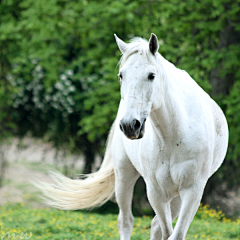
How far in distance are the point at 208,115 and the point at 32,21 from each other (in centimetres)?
554

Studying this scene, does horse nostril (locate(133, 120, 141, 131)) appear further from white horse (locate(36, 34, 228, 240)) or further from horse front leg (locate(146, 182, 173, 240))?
horse front leg (locate(146, 182, 173, 240))

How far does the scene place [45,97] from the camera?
8945mm

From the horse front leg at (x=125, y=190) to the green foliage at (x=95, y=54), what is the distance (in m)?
3.51

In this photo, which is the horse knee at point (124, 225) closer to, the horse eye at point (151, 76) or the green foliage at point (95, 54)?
the horse eye at point (151, 76)

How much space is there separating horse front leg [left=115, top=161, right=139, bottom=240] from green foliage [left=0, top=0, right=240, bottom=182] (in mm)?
3514

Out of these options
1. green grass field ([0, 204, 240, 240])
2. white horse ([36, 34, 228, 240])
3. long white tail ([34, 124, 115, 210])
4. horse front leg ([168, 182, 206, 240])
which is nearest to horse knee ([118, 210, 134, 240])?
long white tail ([34, 124, 115, 210])

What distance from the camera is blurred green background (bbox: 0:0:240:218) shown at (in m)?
7.38

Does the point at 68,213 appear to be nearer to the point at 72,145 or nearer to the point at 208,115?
the point at 72,145

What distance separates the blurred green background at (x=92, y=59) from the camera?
738cm

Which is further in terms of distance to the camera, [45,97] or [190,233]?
[45,97]

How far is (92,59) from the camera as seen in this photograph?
317 inches

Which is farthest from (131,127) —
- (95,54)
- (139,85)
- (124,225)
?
(95,54)

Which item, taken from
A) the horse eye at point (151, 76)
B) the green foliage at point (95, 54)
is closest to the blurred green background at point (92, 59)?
the green foliage at point (95, 54)

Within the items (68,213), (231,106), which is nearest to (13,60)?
(68,213)
